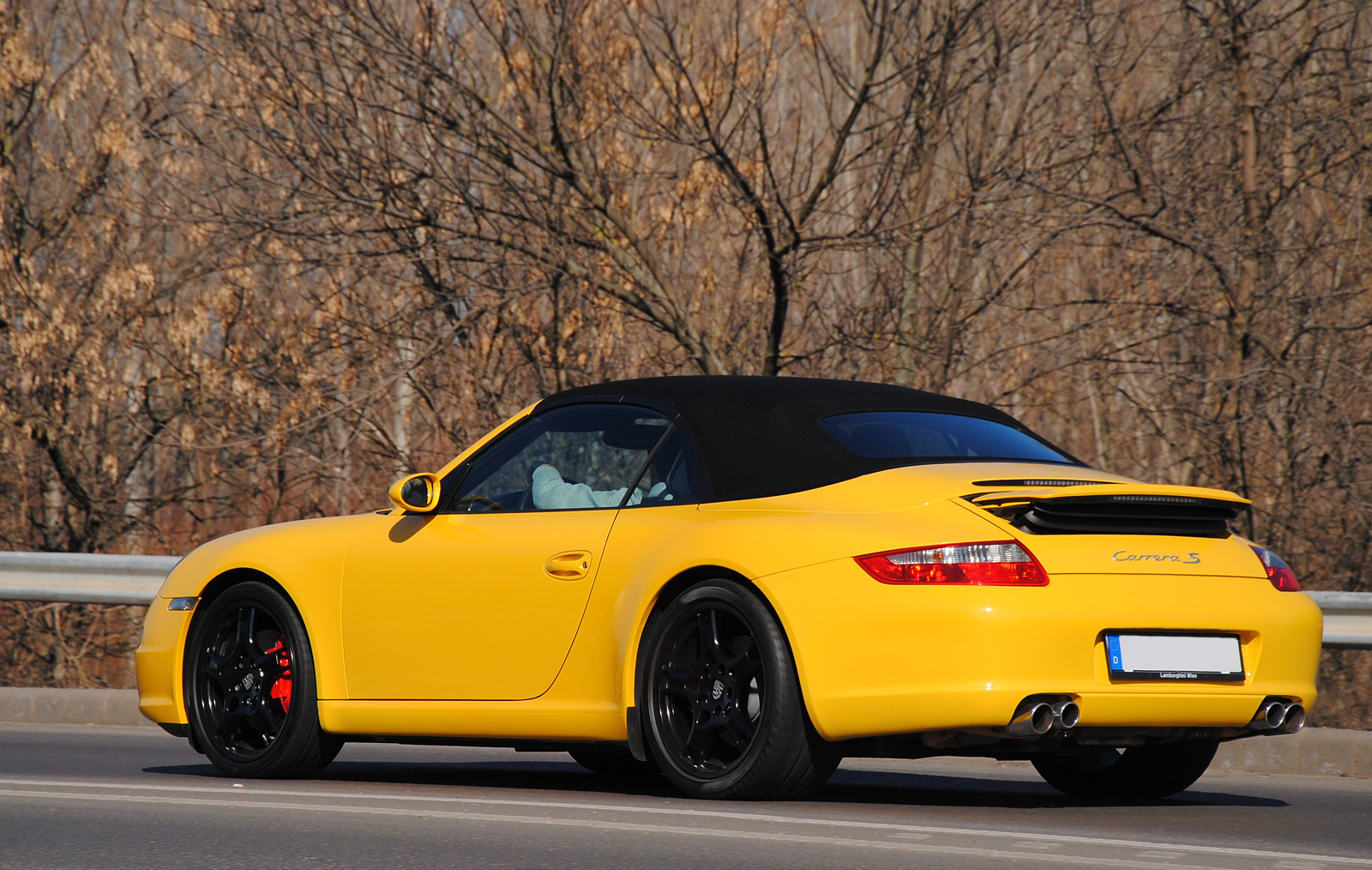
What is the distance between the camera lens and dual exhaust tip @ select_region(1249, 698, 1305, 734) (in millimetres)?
5523

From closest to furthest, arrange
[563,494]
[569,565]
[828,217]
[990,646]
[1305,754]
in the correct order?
[990,646], [569,565], [563,494], [1305,754], [828,217]

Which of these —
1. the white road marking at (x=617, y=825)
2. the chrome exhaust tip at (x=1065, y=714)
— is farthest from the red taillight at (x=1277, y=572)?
the white road marking at (x=617, y=825)

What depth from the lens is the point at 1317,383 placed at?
13289 millimetres

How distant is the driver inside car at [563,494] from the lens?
6.26 m

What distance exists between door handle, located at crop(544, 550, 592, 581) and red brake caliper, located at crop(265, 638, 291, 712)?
48.3 inches

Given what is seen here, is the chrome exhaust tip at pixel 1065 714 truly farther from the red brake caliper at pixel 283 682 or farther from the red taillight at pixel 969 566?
the red brake caliper at pixel 283 682

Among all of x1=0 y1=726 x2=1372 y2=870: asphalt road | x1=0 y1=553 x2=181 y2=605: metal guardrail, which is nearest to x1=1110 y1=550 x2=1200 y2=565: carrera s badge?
x1=0 y1=726 x2=1372 y2=870: asphalt road

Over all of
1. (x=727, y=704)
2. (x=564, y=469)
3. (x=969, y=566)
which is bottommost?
(x=727, y=704)

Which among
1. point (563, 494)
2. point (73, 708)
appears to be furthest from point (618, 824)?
point (73, 708)

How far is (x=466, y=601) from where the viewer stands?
627 centimetres

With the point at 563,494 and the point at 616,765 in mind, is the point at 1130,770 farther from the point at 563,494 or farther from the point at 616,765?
the point at 563,494

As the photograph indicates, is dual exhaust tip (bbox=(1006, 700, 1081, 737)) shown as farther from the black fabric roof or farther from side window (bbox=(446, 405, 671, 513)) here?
side window (bbox=(446, 405, 671, 513))

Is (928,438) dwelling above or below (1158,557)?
above

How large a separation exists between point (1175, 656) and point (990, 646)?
0.60 metres
